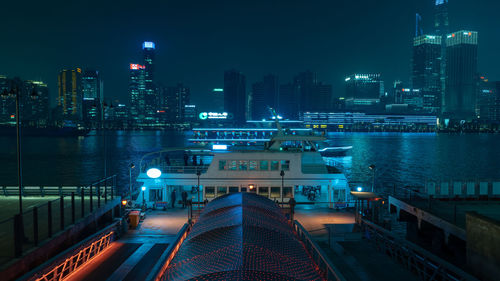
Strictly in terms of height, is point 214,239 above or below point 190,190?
above

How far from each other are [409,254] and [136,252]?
11719 millimetres

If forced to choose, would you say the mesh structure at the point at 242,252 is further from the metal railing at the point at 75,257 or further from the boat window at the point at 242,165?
the boat window at the point at 242,165

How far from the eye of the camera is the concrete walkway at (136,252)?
41.5 feet

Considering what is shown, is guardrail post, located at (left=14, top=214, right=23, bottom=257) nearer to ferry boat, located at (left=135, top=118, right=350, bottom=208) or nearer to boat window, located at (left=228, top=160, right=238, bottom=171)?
ferry boat, located at (left=135, top=118, right=350, bottom=208)

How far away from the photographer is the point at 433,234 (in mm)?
17188

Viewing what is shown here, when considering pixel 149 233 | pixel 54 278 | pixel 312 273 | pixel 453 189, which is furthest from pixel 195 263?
pixel 453 189

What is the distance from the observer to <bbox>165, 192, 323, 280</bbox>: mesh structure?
5207 millimetres

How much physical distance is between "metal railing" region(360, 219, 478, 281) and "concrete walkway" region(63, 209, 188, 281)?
995 centimetres

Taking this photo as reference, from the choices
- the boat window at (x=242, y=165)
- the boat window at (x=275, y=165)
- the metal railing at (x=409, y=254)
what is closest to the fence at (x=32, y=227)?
the boat window at (x=242, y=165)

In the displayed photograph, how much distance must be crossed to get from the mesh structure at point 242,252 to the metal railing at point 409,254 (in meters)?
7.91

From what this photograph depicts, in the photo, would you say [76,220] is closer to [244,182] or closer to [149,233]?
[149,233]

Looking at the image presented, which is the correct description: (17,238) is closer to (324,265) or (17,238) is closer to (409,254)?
(324,265)

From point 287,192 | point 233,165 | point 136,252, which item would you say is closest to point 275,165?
point 287,192

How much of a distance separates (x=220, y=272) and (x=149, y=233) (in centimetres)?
1350
